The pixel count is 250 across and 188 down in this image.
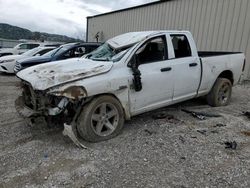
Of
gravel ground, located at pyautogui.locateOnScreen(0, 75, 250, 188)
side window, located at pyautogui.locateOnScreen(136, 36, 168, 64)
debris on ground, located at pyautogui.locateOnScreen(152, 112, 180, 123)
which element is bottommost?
gravel ground, located at pyautogui.locateOnScreen(0, 75, 250, 188)

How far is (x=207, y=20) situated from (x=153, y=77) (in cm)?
Result: 814

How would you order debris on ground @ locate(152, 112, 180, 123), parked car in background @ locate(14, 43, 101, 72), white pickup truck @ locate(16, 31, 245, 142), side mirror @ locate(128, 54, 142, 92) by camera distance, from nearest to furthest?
white pickup truck @ locate(16, 31, 245, 142) → side mirror @ locate(128, 54, 142, 92) → debris on ground @ locate(152, 112, 180, 123) → parked car in background @ locate(14, 43, 101, 72)

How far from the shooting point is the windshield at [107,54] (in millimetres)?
4660

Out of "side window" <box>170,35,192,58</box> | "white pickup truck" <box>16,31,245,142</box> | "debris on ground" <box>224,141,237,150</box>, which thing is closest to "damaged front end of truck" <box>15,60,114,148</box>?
"white pickup truck" <box>16,31,245,142</box>

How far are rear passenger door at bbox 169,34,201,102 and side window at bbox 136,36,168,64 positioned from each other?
0.21 metres

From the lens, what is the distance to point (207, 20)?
11.7m

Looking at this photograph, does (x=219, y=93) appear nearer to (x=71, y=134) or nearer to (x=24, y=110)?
(x=71, y=134)

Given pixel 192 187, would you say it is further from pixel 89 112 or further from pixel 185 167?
pixel 89 112

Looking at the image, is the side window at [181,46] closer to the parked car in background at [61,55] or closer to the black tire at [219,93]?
the black tire at [219,93]

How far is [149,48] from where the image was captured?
493cm

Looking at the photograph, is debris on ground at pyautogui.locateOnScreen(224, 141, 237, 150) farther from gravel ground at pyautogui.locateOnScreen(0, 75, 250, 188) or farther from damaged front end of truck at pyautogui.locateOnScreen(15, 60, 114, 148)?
damaged front end of truck at pyautogui.locateOnScreen(15, 60, 114, 148)

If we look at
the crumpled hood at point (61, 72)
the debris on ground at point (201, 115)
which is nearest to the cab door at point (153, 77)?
the crumpled hood at point (61, 72)

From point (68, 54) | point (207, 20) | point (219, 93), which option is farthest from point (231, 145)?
point (207, 20)

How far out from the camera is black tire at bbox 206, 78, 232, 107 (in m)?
6.34
